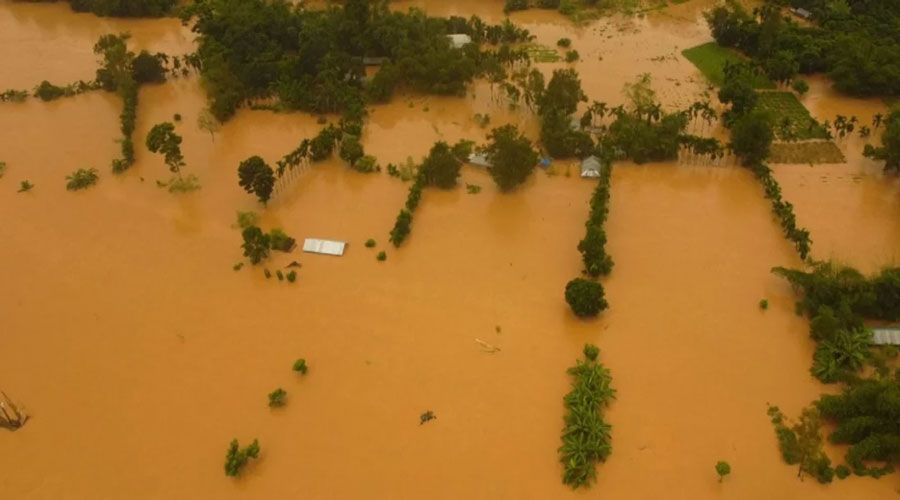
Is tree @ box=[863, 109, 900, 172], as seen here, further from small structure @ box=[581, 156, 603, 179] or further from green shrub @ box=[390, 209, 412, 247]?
green shrub @ box=[390, 209, 412, 247]

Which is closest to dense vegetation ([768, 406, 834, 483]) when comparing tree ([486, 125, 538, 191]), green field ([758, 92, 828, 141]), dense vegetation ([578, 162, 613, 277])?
dense vegetation ([578, 162, 613, 277])

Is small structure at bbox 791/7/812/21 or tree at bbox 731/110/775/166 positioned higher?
small structure at bbox 791/7/812/21

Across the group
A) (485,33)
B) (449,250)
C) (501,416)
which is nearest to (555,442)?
(501,416)

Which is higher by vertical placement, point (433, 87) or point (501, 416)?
point (433, 87)

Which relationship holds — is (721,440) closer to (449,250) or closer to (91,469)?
(449,250)

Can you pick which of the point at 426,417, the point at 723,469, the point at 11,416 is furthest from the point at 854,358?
the point at 11,416

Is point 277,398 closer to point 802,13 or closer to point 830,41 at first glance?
point 830,41

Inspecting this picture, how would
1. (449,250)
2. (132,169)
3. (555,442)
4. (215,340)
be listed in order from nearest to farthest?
(555,442)
(215,340)
(449,250)
(132,169)
